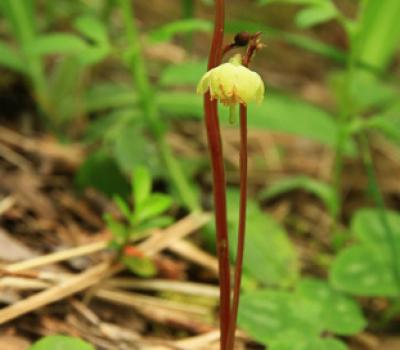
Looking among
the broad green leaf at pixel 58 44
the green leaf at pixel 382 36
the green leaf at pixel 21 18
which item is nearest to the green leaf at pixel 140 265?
the broad green leaf at pixel 58 44

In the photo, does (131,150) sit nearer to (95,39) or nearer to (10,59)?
(95,39)

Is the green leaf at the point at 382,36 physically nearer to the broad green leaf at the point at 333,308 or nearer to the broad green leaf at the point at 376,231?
the broad green leaf at the point at 376,231

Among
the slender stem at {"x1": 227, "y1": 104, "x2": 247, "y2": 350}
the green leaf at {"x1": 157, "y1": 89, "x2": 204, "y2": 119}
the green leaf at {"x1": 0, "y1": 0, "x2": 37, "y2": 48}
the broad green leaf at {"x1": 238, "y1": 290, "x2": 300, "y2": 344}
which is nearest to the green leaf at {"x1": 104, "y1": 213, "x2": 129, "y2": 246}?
the broad green leaf at {"x1": 238, "y1": 290, "x2": 300, "y2": 344}

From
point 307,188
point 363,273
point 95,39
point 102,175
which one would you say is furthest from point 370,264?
→ point 95,39

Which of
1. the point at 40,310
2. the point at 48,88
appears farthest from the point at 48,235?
the point at 48,88

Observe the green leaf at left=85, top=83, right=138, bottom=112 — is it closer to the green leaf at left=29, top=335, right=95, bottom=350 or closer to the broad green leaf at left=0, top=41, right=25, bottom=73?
the broad green leaf at left=0, top=41, right=25, bottom=73
